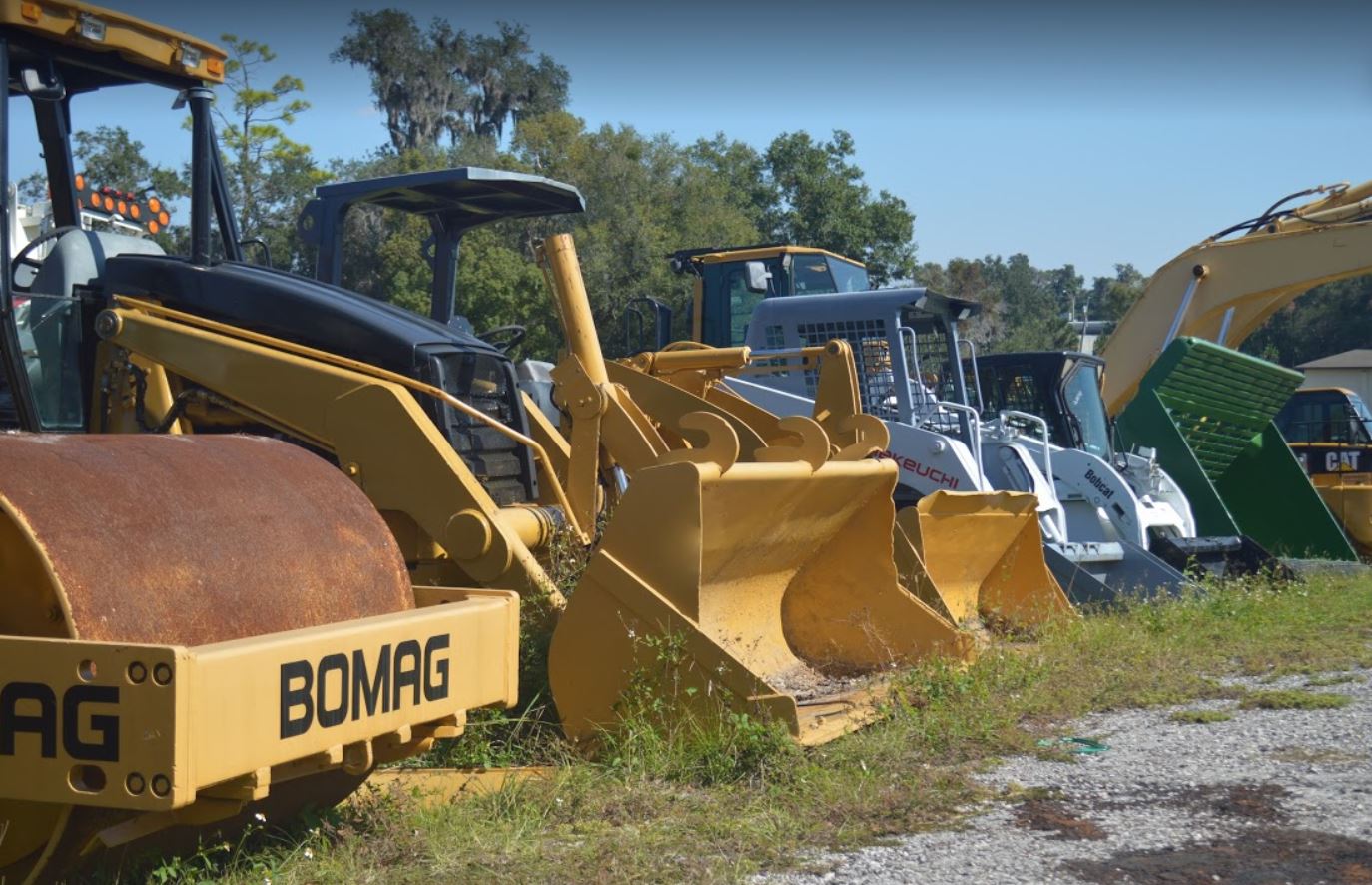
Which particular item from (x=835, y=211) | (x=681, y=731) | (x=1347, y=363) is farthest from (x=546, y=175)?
(x=681, y=731)

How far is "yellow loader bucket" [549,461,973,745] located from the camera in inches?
230

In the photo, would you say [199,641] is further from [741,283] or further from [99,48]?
[741,283]

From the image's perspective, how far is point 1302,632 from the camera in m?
Result: 10.2

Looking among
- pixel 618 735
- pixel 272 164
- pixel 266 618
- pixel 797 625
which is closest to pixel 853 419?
pixel 797 625

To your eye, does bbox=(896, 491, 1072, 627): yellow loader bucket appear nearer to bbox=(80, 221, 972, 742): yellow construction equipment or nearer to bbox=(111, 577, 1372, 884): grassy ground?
bbox=(111, 577, 1372, 884): grassy ground

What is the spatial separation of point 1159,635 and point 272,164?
129ft

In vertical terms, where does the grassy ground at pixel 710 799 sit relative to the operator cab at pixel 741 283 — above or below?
below

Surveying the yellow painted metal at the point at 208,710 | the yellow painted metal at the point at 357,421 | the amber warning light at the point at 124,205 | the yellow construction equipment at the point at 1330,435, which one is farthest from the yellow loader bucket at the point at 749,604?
the yellow construction equipment at the point at 1330,435

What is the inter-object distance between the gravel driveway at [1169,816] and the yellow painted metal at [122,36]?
421 cm

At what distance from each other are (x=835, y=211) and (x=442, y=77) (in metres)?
16.0

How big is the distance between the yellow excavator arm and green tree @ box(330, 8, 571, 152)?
114 ft

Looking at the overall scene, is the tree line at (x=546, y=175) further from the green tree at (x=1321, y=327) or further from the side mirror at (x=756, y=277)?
the side mirror at (x=756, y=277)

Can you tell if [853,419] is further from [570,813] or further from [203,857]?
[203,857]

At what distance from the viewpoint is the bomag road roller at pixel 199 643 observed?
3.41m
